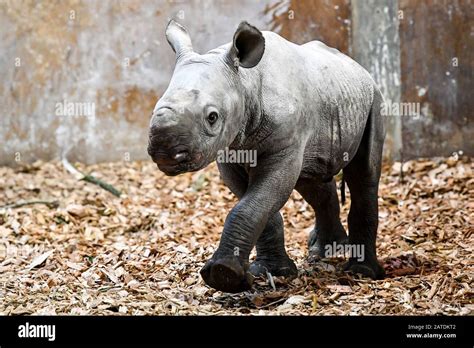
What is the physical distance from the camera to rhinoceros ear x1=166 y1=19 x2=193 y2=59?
5.86 m

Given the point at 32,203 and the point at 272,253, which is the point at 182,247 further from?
the point at 32,203

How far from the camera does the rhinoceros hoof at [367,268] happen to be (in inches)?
276

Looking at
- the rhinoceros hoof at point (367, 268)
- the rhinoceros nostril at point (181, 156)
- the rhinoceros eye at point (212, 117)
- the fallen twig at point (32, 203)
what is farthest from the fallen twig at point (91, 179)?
the rhinoceros nostril at point (181, 156)

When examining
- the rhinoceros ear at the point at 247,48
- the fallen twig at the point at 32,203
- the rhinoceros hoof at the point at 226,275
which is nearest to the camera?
the rhinoceros hoof at the point at 226,275

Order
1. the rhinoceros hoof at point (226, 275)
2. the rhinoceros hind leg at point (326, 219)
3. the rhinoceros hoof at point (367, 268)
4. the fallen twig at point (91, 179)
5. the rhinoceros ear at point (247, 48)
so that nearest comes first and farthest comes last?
the rhinoceros hoof at point (226, 275), the rhinoceros ear at point (247, 48), the rhinoceros hoof at point (367, 268), the rhinoceros hind leg at point (326, 219), the fallen twig at point (91, 179)

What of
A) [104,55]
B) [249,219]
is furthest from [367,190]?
[104,55]

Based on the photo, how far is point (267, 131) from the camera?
5.91m

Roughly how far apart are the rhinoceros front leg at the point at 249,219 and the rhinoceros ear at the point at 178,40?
969 millimetres

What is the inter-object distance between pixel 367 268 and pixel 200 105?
258 cm

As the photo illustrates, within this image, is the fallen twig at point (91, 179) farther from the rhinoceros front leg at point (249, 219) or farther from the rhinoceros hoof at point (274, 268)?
the rhinoceros front leg at point (249, 219)

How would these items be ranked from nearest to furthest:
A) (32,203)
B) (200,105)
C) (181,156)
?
(181,156) → (200,105) → (32,203)

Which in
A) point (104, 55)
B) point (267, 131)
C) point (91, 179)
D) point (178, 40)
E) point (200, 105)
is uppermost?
point (104, 55)

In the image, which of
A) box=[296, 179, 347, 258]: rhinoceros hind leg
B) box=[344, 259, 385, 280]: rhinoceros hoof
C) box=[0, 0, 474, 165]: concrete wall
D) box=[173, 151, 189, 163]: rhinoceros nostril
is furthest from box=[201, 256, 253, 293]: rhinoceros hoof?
box=[0, 0, 474, 165]: concrete wall

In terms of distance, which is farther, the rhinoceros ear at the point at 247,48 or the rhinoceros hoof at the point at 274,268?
the rhinoceros hoof at the point at 274,268
